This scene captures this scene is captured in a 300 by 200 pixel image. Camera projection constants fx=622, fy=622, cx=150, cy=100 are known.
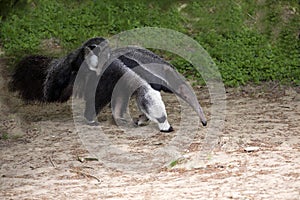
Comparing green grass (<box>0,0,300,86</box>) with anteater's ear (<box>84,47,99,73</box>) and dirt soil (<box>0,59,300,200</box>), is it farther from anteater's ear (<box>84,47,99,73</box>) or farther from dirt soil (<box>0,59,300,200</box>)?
anteater's ear (<box>84,47,99,73</box>)

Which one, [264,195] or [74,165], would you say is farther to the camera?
[74,165]

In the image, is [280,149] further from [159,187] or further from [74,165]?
[74,165]

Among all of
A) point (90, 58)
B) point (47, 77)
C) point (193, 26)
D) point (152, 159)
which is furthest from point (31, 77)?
point (193, 26)

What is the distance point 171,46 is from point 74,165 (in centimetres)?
495

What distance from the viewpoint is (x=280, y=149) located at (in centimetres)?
612

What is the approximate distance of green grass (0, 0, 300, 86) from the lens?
32.6 feet

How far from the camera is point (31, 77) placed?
775 cm

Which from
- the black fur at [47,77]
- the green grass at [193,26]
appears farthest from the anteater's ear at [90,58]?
the green grass at [193,26]

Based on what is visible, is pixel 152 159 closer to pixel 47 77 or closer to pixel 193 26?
pixel 47 77

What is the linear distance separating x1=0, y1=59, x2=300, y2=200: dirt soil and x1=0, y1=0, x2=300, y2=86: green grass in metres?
1.67

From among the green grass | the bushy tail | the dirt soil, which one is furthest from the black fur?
the green grass

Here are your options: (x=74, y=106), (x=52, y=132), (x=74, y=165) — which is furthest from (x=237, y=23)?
(x=74, y=165)

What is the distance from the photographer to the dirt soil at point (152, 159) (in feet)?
16.8

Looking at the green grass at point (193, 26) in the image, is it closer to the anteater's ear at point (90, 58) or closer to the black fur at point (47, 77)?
the black fur at point (47, 77)
